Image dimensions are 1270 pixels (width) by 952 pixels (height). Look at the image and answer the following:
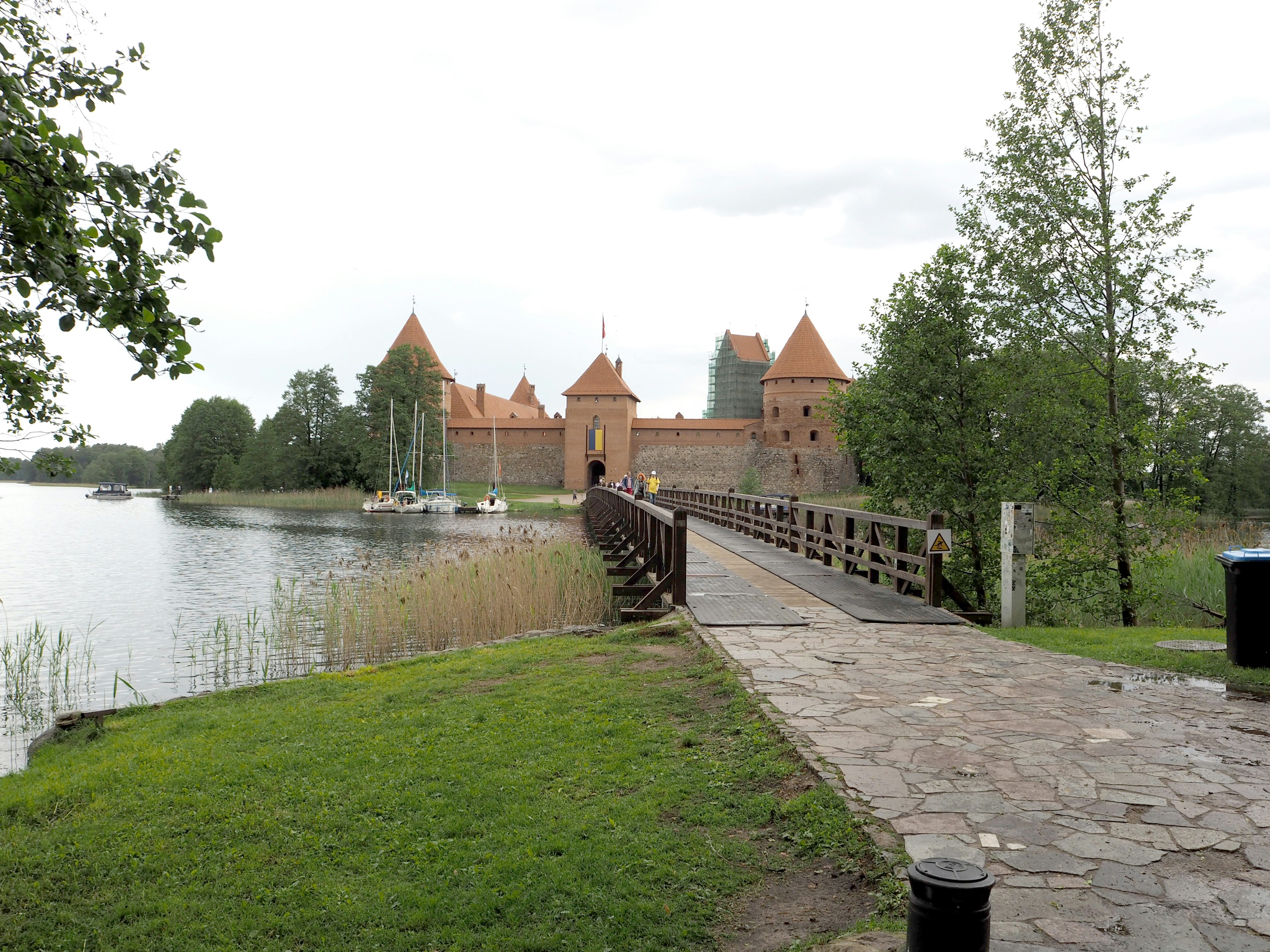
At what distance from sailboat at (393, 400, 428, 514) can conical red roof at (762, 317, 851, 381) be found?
20944mm

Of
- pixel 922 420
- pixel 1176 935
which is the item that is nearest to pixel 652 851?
pixel 1176 935

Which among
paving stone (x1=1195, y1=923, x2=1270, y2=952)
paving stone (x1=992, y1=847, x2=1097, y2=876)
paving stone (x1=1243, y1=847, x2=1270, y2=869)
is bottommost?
paving stone (x1=992, y1=847, x2=1097, y2=876)

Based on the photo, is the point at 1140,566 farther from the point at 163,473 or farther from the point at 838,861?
the point at 163,473

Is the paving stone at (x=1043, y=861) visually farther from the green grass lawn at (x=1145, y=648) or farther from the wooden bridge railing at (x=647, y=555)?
the wooden bridge railing at (x=647, y=555)

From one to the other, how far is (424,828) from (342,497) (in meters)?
44.1

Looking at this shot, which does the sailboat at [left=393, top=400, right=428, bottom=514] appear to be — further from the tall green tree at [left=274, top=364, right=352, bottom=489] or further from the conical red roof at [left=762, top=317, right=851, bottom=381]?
the conical red roof at [left=762, top=317, right=851, bottom=381]

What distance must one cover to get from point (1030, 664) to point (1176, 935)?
12.0 ft

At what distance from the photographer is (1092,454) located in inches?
398

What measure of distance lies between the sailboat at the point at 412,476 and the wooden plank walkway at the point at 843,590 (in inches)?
1131

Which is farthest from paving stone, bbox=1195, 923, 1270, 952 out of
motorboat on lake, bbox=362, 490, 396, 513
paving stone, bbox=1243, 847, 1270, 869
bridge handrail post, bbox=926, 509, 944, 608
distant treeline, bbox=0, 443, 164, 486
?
distant treeline, bbox=0, 443, 164, 486

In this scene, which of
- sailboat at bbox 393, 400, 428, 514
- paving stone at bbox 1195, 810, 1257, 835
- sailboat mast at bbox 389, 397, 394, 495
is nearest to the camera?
paving stone at bbox 1195, 810, 1257, 835

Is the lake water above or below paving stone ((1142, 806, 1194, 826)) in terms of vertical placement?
below

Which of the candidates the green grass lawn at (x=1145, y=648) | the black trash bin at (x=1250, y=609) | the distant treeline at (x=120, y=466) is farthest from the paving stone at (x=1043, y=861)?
the distant treeline at (x=120, y=466)

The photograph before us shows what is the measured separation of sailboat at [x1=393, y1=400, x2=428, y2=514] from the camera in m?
40.9
